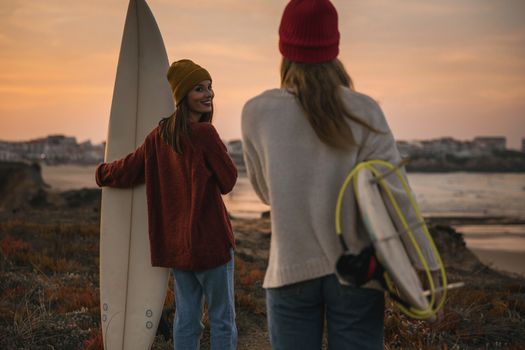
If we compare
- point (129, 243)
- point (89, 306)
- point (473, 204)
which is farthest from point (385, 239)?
point (473, 204)

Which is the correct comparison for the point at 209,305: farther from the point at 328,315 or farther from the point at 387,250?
the point at 387,250

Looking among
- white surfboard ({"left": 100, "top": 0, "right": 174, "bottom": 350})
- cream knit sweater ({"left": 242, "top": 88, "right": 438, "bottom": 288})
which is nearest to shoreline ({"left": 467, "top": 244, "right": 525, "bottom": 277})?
white surfboard ({"left": 100, "top": 0, "right": 174, "bottom": 350})

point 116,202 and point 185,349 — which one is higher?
point 116,202

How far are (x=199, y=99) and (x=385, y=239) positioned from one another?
156cm

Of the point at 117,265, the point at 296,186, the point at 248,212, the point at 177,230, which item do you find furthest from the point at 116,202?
the point at 248,212

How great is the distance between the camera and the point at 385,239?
1711 mm

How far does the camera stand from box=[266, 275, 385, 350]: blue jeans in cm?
177

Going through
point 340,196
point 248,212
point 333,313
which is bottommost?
point 248,212

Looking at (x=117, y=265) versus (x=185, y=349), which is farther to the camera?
(x=117, y=265)

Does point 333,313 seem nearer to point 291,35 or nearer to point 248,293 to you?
point 291,35

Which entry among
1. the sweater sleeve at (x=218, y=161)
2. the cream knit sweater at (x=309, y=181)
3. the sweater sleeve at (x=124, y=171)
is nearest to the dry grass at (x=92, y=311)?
the sweater sleeve at (x=124, y=171)

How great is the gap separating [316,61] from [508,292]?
5.72 metres

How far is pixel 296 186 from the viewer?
181 cm

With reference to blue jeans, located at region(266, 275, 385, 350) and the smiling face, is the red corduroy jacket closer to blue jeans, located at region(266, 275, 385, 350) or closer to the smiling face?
the smiling face
